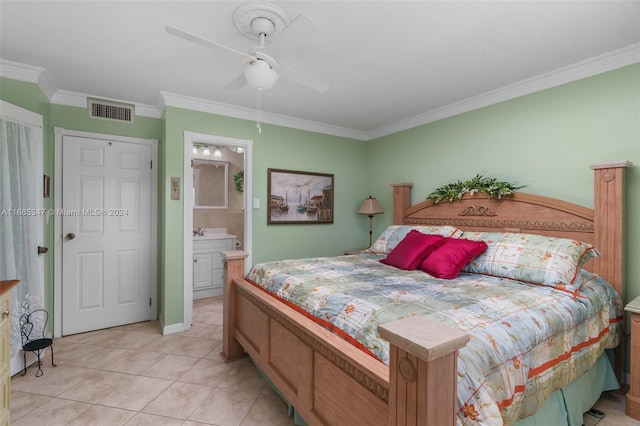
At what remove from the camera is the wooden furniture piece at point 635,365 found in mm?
1847

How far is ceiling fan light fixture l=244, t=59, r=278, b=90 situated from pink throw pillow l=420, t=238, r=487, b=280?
1767 mm

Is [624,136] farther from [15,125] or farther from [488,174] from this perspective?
[15,125]

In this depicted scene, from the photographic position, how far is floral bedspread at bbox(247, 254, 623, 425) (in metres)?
1.15

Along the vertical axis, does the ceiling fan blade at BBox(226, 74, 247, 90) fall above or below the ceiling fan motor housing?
below

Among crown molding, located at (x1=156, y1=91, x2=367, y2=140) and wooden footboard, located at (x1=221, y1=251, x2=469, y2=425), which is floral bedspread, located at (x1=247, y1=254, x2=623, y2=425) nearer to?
wooden footboard, located at (x1=221, y1=251, x2=469, y2=425)

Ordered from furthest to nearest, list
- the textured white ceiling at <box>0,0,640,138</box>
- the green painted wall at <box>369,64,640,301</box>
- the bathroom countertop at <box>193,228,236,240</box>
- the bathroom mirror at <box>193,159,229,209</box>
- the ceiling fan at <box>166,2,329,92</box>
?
the bathroom mirror at <box>193,159,229,209</box> → the bathroom countertop at <box>193,228,236,240</box> → the green painted wall at <box>369,64,640,301</box> → the textured white ceiling at <box>0,0,640,138</box> → the ceiling fan at <box>166,2,329,92</box>

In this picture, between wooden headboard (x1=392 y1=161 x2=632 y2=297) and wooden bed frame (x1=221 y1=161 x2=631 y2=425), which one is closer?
wooden bed frame (x1=221 y1=161 x2=631 y2=425)

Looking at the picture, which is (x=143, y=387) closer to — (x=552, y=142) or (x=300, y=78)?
(x=300, y=78)

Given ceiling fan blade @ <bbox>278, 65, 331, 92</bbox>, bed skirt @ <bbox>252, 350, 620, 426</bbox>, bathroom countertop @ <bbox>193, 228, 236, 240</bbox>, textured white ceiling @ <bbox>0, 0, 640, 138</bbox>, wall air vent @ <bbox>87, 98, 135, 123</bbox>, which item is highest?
textured white ceiling @ <bbox>0, 0, 640, 138</bbox>

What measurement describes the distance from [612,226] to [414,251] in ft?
4.53

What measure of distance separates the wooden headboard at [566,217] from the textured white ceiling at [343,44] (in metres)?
1.00

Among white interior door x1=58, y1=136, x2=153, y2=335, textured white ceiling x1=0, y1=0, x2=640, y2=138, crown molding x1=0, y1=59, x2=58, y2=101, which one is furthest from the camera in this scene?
white interior door x1=58, y1=136, x2=153, y2=335

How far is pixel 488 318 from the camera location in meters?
1.39

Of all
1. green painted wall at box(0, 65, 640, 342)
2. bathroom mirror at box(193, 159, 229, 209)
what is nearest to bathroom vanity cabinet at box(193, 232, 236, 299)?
bathroom mirror at box(193, 159, 229, 209)
